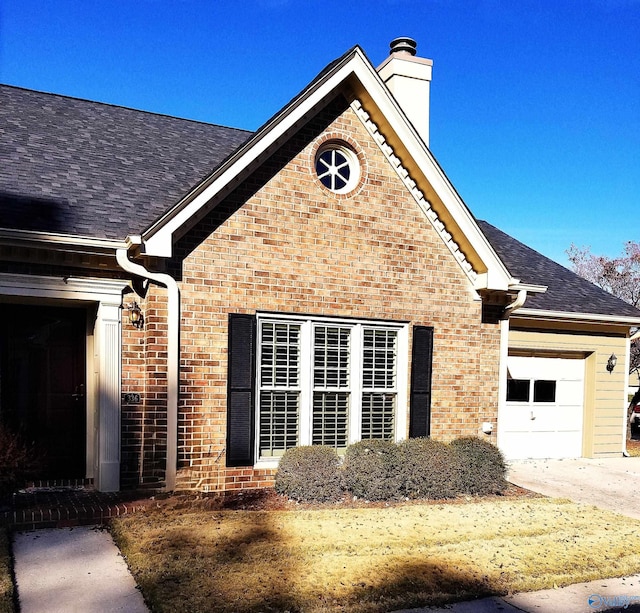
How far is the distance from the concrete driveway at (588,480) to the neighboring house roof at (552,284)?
117 inches

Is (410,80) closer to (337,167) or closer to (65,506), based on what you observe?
(337,167)

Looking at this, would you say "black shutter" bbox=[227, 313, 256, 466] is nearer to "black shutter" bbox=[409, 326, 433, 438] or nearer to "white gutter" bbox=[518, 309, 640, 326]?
"black shutter" bbox=[409, 326, 433, 438]

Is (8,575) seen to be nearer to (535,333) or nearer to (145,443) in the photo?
(145,443)

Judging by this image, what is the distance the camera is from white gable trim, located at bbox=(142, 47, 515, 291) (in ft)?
24.6

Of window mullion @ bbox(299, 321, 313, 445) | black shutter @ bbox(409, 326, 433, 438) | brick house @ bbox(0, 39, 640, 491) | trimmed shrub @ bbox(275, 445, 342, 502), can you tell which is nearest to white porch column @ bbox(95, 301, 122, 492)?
brick house @ bbox(0, 39, 640, 491)

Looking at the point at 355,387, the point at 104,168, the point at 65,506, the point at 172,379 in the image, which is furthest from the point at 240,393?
the point at 104,168

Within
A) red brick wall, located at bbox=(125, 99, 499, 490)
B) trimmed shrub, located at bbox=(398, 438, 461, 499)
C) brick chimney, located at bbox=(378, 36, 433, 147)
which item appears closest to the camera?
red brick wall, located at bbox=(125, 99, 499, 490)

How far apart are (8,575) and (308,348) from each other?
4554 millimetres

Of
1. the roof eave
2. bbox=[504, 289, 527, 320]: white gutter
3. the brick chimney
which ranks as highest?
the brick chimney

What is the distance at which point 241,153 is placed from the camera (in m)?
7.85

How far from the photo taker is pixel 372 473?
795 centimetres

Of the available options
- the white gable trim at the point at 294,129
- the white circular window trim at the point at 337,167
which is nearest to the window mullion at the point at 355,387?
the white circular window trim at the point at 337,167

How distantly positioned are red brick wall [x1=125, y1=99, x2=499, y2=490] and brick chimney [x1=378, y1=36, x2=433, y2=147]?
2.56 m

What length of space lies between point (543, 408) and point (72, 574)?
10.1 metres
